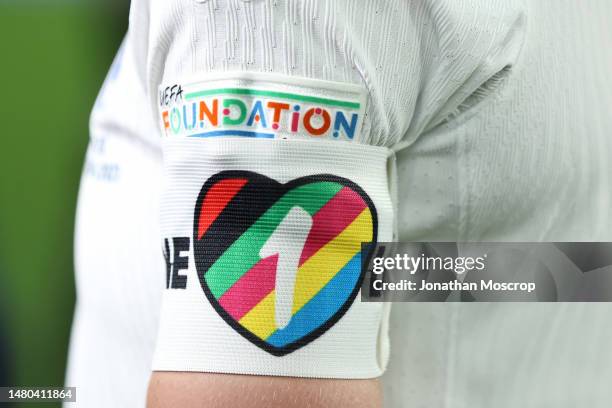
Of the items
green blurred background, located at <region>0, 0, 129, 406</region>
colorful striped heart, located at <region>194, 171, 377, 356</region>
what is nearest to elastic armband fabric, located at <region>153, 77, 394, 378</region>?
colorful striped heart, located at <region>194, 171, 377, 356</region>

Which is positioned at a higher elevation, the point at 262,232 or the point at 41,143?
the point at 41,143

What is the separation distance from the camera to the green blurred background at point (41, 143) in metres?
1.51

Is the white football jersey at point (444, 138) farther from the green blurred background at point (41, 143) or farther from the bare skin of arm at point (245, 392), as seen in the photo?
the green blurred background at point (41, 143)

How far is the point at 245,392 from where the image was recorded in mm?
413

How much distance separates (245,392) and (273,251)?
0.09 meters

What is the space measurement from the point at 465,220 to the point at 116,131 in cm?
34

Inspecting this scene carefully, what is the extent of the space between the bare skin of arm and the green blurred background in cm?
113

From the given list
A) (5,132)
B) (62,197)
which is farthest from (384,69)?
(5,132)

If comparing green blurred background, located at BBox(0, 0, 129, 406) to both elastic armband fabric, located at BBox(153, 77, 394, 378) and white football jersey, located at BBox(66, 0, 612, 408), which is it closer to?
white football jersey, located at BBox(66, 0, 612, 408)

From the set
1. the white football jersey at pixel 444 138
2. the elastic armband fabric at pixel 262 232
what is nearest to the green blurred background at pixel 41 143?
the white football jersey at pixel 444 138

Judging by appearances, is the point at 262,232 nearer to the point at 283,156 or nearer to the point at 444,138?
the point at 283,156

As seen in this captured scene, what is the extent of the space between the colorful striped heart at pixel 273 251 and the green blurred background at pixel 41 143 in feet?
3.73

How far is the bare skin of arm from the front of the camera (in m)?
0.41

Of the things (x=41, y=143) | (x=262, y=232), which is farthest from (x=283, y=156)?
(x=41, y=143)
